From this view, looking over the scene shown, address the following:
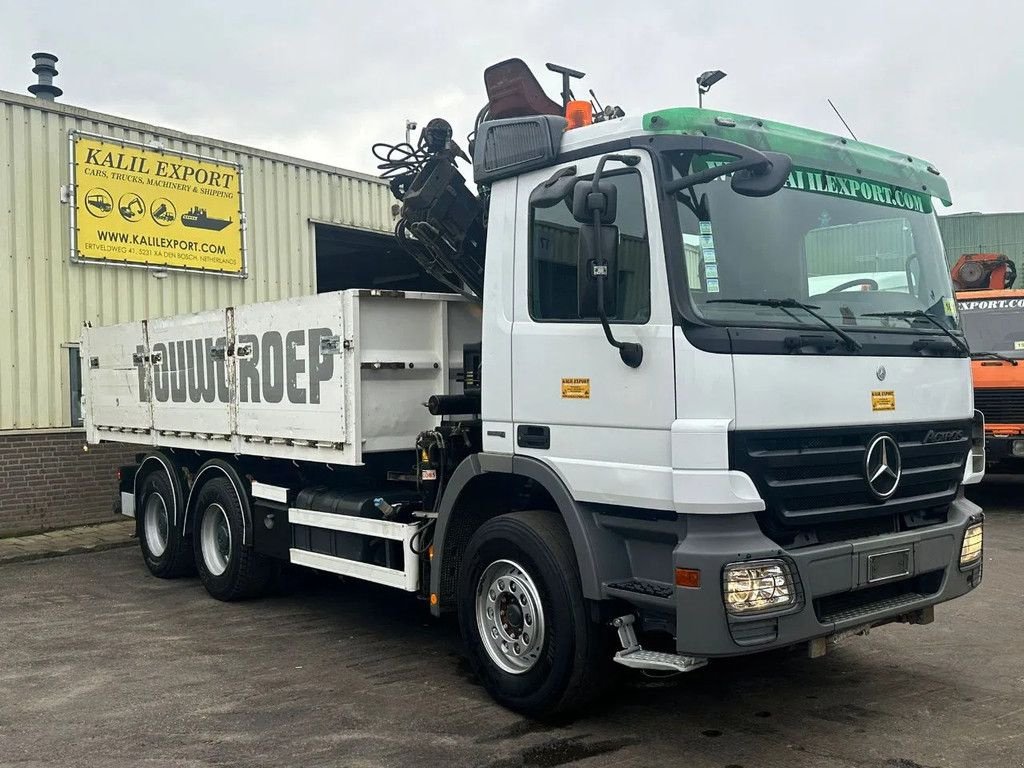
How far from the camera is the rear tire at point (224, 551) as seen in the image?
777cm

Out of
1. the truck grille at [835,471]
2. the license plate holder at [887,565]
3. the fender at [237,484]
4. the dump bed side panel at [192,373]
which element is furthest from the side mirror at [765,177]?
the fender at [237,484]

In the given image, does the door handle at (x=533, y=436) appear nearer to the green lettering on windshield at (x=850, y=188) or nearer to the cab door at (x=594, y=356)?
the cab door at (x=594, y=356)

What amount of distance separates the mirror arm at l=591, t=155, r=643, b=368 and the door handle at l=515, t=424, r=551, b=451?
67cm

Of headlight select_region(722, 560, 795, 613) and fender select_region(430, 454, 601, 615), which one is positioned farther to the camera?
fender select_region(430, 454, 601, 615)

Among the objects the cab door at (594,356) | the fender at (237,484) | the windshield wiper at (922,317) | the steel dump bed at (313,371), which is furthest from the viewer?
the fender at (237,484)

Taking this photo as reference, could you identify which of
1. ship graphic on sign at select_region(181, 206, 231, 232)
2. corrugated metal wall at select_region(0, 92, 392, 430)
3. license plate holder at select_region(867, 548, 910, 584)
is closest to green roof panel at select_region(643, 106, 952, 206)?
license plate holder at select_region(867, 548, 910, 584)

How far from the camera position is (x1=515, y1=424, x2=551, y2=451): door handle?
16.6 ft

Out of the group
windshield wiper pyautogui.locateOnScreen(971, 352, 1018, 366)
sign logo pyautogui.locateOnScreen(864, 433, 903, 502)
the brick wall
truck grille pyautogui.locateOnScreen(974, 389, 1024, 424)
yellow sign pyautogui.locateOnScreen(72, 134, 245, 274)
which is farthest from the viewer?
yellow sign pyautogui.locateOnScreen(72, 134, 245, 274)

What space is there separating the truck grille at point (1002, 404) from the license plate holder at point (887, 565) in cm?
720

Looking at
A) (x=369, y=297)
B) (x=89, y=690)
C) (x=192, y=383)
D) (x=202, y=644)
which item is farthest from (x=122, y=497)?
(x=369, y=297)

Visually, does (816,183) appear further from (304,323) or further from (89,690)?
(89,690)

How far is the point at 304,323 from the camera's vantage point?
6.57 m

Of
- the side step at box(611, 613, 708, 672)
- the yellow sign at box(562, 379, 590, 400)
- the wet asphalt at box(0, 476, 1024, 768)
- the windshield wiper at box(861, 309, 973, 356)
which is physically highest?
the windshield wiper at box(861, 309, 973, 356)

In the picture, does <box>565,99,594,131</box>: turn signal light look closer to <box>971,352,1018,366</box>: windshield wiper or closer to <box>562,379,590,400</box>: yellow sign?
<box>562,379,590,400</box>: yellow sign
